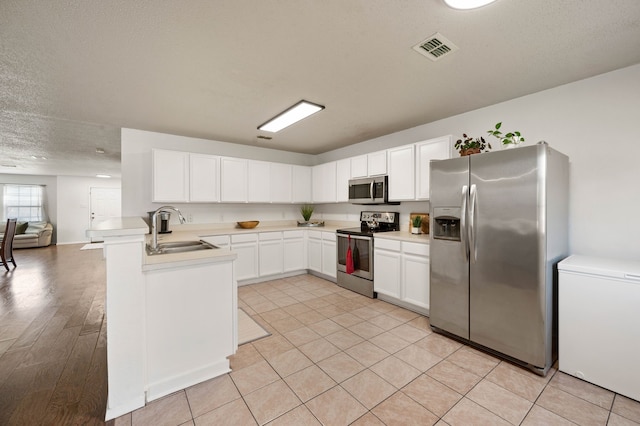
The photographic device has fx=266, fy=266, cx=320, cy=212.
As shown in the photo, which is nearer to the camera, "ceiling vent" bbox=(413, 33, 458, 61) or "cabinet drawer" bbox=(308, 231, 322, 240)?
"ceiling vent" bbox=(413, 33, 458, 61)

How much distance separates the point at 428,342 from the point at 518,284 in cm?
97

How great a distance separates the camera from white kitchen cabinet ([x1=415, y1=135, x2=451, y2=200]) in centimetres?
323

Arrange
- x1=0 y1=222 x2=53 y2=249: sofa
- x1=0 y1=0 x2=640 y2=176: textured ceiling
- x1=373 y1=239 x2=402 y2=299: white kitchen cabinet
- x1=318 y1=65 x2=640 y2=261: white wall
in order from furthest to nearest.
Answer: x1=0 y1=222 x2=53 y2=249: sofa → x1=373 y1=239 x2=402 y2=299: white kitchen cabinet → x1=318 y1=65 x2=640 y2=261: white wall → x1=0 y1=0 x2=640 y2=176: textured ceiling

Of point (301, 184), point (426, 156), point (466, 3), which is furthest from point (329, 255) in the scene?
point (466, 3)

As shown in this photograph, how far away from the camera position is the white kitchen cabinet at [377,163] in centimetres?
395

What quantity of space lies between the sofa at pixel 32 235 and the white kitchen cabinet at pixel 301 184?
8.69 meters

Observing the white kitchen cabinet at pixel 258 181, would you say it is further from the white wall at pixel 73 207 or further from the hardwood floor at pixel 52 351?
the white wall at pixel 73 207

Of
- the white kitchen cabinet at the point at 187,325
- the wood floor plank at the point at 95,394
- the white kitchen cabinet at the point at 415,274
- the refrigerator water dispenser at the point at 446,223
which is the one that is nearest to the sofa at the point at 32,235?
the wood floor plank at the point at 95,394

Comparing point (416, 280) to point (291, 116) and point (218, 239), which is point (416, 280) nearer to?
point (291, 116)

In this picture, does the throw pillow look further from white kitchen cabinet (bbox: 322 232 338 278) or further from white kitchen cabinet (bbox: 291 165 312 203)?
white kitchen cabinet (bbox: 322 232 338 278)

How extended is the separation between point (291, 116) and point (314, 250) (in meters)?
2.39

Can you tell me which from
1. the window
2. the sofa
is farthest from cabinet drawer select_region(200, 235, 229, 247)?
the window

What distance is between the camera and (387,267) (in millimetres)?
3498

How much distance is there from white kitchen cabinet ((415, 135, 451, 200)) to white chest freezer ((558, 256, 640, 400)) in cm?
162
